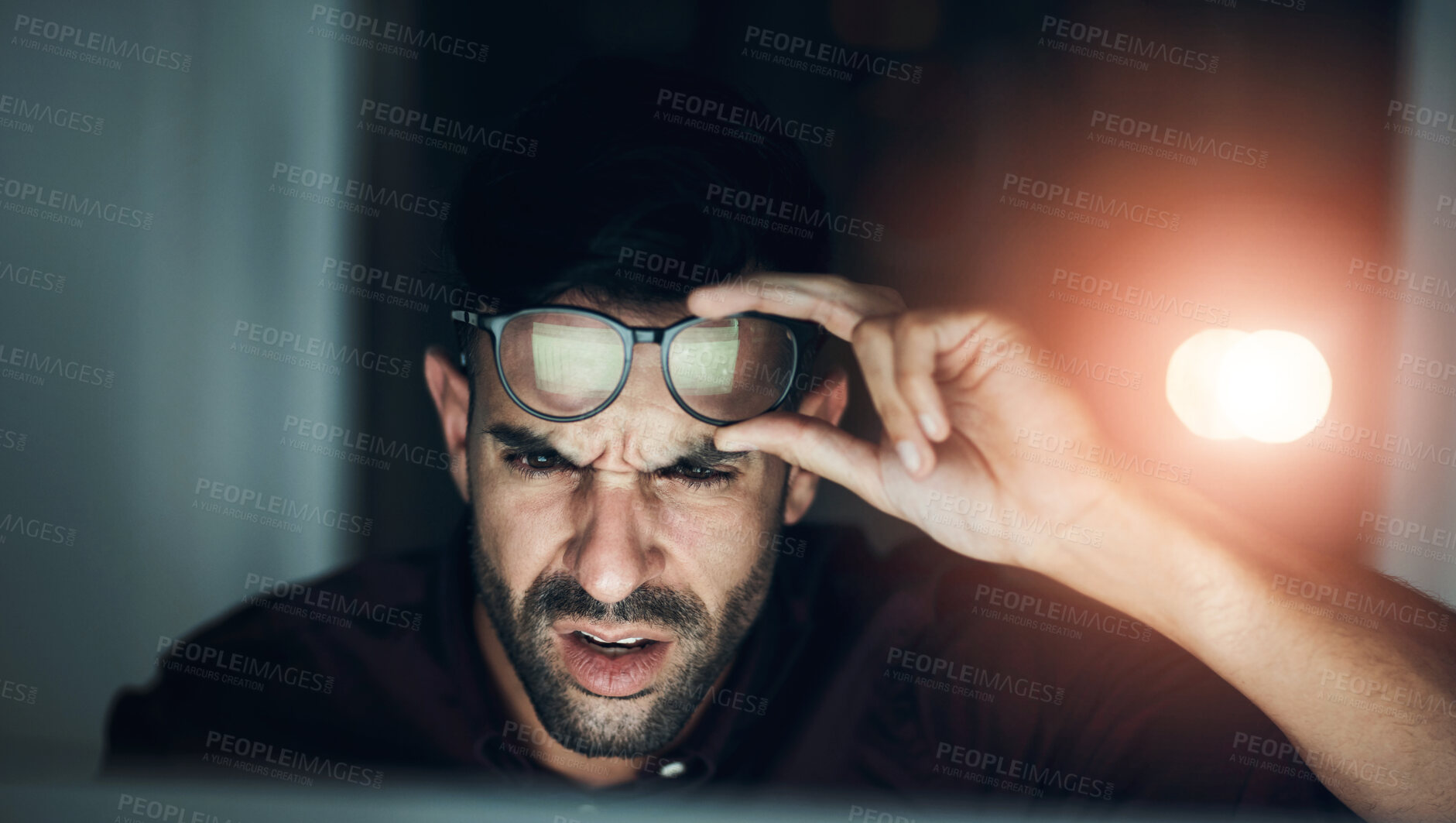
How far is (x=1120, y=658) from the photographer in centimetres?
135

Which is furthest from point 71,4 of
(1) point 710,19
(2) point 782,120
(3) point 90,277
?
(2) point 782,120

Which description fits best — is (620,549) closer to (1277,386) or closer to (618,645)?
(618,645)

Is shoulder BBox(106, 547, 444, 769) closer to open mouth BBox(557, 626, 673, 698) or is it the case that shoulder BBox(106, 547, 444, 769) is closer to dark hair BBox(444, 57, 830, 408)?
open mouth BBox(557, 626, 673, 698)

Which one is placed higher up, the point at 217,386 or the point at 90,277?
the point at 90,277

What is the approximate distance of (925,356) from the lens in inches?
48.7

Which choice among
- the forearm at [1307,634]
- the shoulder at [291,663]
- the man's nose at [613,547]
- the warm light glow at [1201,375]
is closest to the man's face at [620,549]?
the man's nose at [613,547]

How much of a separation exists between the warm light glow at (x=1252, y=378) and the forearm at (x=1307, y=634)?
15 centimetres

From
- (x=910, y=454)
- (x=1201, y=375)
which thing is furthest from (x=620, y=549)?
(x=1201, y=375)

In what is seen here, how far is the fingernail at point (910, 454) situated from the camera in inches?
49.5

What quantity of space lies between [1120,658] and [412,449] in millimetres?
1164

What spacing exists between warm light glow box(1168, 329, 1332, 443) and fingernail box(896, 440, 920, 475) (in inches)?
16.6

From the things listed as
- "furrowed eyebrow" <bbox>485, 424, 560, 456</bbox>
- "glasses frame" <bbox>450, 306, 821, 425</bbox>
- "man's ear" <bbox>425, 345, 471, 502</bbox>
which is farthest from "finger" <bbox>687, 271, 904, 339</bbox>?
"man's ear" <bbox>425, 345, 471, 502</bbox>

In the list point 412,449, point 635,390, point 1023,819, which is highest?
point 635,390

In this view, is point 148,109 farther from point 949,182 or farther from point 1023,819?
point 1023,819
